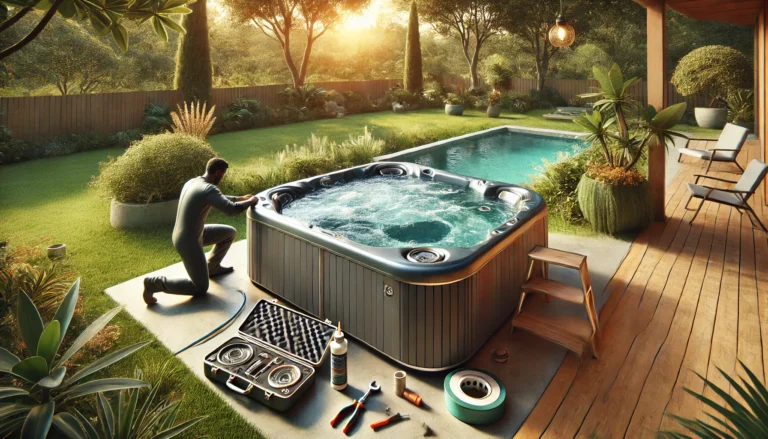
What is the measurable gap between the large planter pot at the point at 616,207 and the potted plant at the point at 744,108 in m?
9.04

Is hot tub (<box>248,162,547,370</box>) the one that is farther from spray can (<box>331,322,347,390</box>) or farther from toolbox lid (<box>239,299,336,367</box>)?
spray can (<box>331,322,347,390</box>)

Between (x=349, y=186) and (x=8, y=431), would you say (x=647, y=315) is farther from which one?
(x=8, y=431)

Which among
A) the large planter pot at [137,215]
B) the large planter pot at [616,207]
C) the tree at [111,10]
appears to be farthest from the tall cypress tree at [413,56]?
the tree at [111,10]

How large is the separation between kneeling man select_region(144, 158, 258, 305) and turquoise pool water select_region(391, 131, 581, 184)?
5314 millimetres

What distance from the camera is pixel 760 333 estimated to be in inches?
129

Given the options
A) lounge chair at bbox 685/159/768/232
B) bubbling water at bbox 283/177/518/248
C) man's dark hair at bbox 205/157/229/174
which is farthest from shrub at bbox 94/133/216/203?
lounge chair at bbox 685/159/768/232

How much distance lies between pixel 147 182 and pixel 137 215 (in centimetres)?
40

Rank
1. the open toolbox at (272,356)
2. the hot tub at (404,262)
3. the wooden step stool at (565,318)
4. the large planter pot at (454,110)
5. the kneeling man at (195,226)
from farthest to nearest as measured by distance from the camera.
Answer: the large planter pot at (454,110)
the kneeling man at (195,226)
the wooden step stool at (565,318)
the hot tub at (404,262)
the open toolbox at (272,356)

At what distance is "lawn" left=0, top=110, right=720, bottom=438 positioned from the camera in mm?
2822

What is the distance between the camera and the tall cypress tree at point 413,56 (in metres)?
18.3

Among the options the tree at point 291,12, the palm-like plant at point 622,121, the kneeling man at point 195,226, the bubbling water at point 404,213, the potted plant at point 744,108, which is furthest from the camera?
the tree at point 291,12

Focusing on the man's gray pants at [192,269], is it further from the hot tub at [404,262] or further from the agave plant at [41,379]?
the agave plant at [41,379]

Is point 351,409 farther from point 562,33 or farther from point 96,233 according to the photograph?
point 562,33

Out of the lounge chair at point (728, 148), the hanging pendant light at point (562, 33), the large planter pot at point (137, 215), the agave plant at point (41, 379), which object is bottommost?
the agave plant at point (41, 379)
